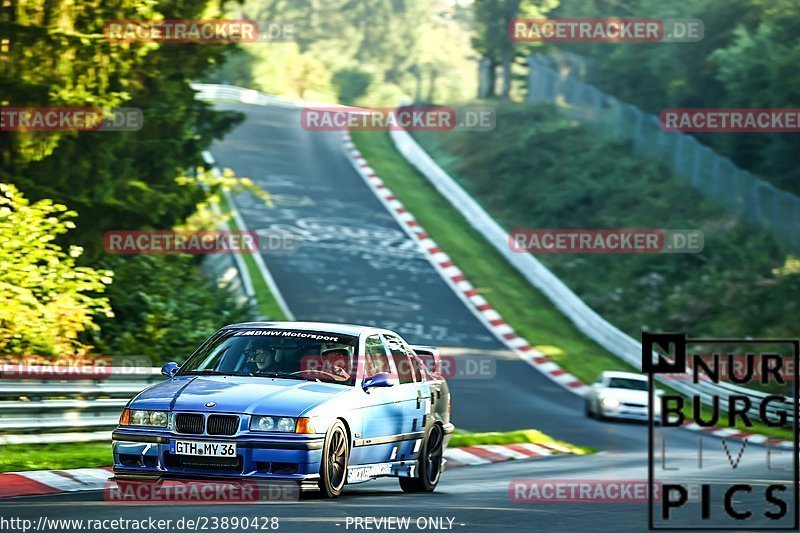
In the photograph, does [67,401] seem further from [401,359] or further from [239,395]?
[239,395]

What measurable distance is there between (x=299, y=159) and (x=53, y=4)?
29704 millimetres

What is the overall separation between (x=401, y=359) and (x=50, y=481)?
11.0 feet

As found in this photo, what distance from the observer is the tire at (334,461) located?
1077 cm

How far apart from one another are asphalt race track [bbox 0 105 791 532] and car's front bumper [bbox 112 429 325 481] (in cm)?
31

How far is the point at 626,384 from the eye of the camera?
2756 cm

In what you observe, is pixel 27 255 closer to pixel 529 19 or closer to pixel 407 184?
pixel 407 184

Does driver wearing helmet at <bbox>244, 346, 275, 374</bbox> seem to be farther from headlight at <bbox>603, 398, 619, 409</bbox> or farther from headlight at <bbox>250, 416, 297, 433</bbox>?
headlight at <bbox>603, 398, 619, 409</bbox>

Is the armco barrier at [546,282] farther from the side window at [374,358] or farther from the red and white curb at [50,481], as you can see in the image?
the side window at [374,358]

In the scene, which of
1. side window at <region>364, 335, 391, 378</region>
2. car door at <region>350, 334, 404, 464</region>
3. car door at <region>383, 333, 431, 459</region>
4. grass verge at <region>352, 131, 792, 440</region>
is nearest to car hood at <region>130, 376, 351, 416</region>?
car door at <region>350, 334, 404, 464</region>

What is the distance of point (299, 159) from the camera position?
49656 mm

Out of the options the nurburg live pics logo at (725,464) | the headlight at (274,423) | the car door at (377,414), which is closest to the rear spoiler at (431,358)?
the car door at (377,414)

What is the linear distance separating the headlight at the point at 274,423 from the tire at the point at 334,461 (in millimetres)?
A: 317

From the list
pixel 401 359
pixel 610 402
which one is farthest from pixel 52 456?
pixel 610 402

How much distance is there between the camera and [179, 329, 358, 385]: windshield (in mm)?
11844
